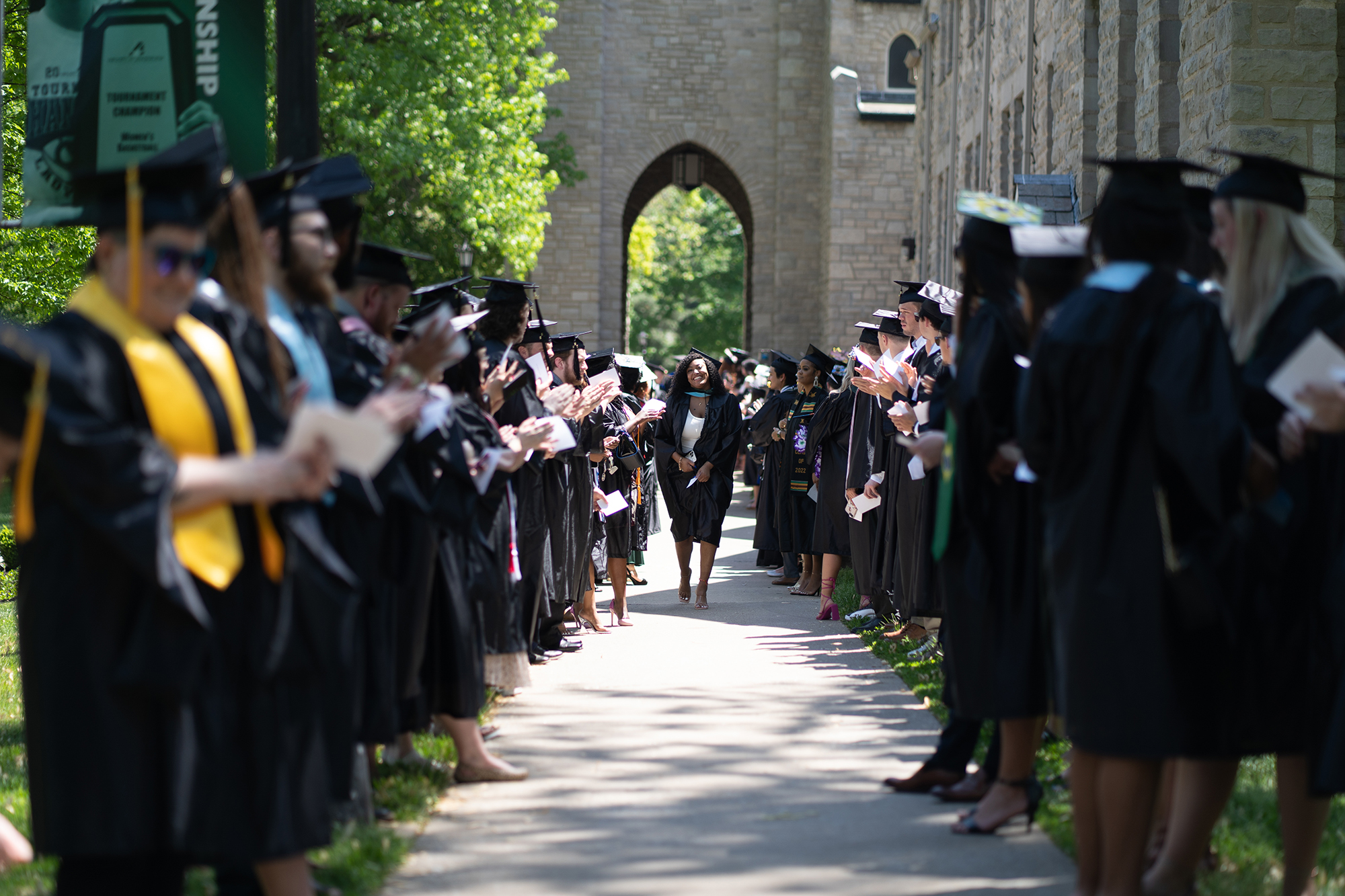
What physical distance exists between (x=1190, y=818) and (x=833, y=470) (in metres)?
8.00

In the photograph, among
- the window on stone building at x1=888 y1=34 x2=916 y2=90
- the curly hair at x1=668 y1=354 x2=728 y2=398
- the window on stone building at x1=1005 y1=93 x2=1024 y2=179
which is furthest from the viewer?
the window on stone building at x1=888 y1=34 x2=916 y2=90

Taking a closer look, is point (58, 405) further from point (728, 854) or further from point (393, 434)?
point (728, 854)

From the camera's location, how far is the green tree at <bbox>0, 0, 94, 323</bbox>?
14.1 m

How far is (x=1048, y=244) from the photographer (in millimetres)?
4324

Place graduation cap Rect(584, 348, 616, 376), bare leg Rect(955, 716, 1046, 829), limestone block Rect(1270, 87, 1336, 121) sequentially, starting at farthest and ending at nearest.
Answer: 1. graduation cap Rect(584, 348, 616, 376)
2. limestone block Rect(1270, 87, 1336, 121)
3. bare leg Rect(955, 716, 1046, 829)

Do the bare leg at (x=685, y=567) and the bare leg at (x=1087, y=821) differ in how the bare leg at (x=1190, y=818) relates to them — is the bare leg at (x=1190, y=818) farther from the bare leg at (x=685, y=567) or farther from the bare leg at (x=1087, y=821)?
the bare leg at (x=685, y=567)

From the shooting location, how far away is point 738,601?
489 inches

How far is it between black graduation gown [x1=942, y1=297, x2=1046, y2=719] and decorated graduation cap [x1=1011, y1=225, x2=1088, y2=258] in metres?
0.40

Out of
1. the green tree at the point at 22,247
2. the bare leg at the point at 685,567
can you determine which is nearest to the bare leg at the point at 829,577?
the bare leg at the point at 685,567

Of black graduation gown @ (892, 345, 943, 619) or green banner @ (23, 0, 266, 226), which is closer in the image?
green banner @ (23, 0, 266, 226)

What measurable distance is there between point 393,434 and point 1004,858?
274cm

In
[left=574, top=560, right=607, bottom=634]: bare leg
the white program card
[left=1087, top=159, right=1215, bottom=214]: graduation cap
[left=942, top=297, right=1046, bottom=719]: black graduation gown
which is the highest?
[left=1087, top=159, right=1215, bottom=214]: graduation cap

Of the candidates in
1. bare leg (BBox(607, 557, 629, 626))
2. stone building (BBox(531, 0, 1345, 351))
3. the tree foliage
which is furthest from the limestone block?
the tree foliage

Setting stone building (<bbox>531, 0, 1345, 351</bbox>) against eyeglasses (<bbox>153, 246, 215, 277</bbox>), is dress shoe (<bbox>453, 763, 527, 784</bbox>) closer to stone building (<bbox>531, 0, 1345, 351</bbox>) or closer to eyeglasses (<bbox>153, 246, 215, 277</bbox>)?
eyeglasses (<bbox>153, 246, 215, 277</bbox>)
